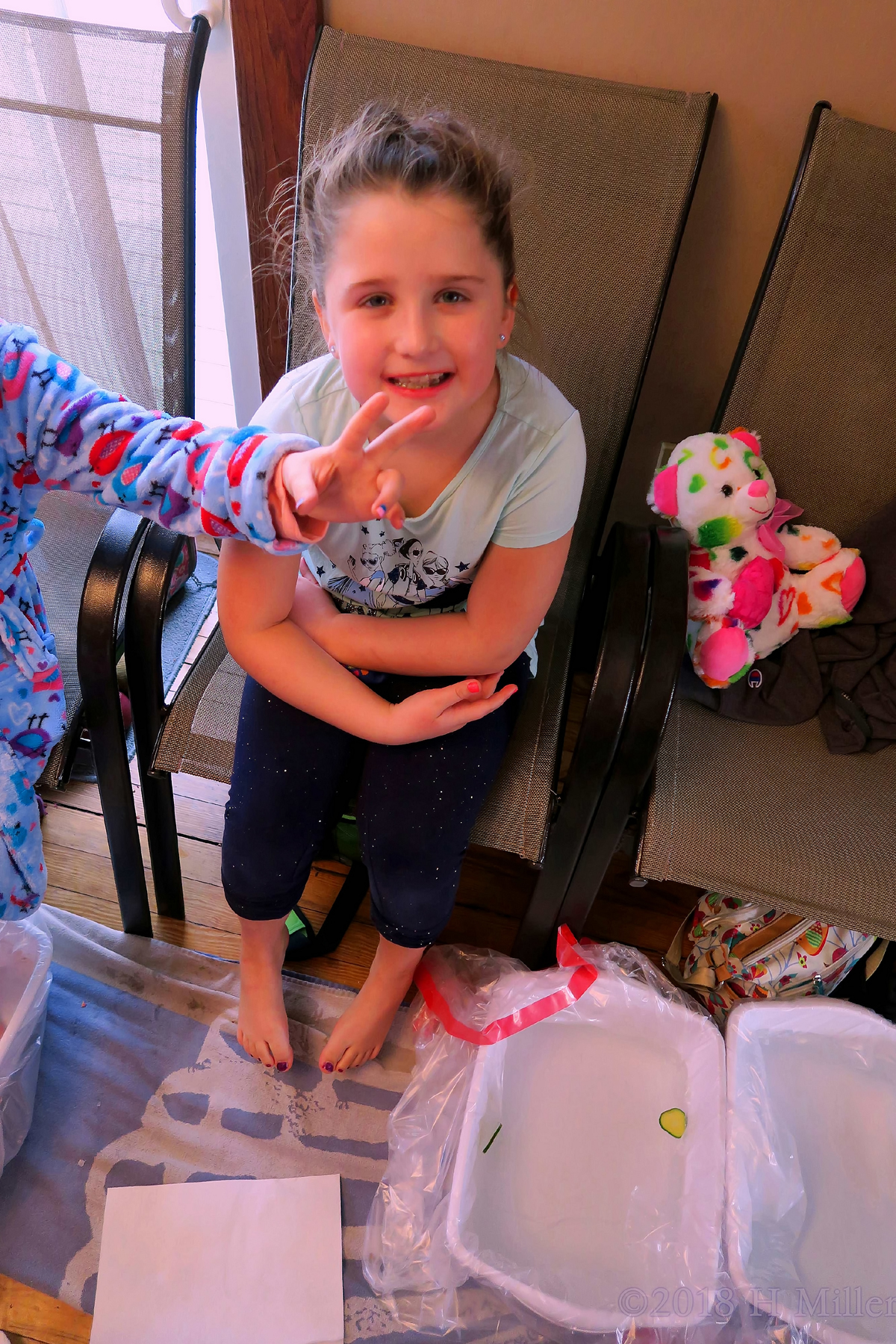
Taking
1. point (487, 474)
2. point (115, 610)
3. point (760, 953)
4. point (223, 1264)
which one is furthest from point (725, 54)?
point (223, 1264)

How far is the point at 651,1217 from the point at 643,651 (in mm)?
674

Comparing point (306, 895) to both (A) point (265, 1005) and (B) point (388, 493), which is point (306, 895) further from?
(B) point (388, 493)

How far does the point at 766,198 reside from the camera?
117cm

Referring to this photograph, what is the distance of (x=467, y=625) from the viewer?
2.98 ft

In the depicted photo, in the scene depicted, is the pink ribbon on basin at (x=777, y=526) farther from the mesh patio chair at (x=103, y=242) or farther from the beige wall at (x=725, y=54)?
the mesh patio chair at (x=103, y=242)

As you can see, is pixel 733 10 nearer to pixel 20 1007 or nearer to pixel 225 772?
pixel 225 772

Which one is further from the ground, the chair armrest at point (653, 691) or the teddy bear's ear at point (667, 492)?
the teddy bear's ear at point (667, 492)

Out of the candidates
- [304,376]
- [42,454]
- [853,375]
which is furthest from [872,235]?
[42,454]

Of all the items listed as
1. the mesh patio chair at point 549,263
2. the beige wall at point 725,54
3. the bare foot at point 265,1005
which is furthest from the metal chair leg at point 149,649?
the beige wall at point 725,54

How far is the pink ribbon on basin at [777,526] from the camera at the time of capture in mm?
1110

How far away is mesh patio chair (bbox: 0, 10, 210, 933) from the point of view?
3.18 ft

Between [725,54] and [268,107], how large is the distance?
599 millimetres

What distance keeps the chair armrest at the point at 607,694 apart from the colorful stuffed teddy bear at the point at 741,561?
132 mm

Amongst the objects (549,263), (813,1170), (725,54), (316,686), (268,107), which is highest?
(725,54)
